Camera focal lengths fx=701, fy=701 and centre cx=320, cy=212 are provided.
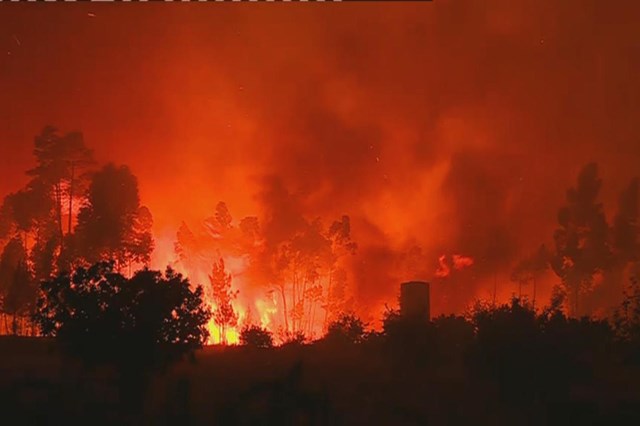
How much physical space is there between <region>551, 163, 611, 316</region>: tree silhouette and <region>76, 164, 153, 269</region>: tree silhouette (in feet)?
146

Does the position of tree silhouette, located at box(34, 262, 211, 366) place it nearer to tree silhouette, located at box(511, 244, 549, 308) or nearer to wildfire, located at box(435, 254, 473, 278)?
tree silhouette, located at box(511, 244, 549, 308)

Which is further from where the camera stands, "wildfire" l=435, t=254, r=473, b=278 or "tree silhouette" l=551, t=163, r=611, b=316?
"wildfire" l=435, t=254, r=473, b=278

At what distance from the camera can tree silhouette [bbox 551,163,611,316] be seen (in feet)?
250

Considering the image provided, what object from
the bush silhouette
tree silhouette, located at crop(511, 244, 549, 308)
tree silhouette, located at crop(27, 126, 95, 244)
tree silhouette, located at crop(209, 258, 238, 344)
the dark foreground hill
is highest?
tree silhouette, located at crop(27, 126, 95, 244)

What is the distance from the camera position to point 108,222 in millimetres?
58469

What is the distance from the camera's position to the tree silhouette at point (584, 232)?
76062 millimetres

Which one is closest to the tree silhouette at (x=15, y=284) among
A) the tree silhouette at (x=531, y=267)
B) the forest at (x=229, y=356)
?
the forest at (x=229, y=356)

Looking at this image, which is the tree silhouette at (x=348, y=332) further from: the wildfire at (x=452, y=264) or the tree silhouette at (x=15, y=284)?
the wildfire at (x=452, y=264)

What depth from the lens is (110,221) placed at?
58.6 metres

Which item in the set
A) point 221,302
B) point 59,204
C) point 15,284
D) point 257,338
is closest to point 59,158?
point 59,204

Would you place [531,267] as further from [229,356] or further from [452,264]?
[229,356]

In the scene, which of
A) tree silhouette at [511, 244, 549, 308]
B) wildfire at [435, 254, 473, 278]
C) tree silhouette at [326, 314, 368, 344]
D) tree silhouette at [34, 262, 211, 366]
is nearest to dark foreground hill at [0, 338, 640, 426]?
tree silhouette at [34, 262, 211, 366]

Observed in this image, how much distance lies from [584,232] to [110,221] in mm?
50212

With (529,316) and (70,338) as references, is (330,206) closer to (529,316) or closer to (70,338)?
(529,316)
